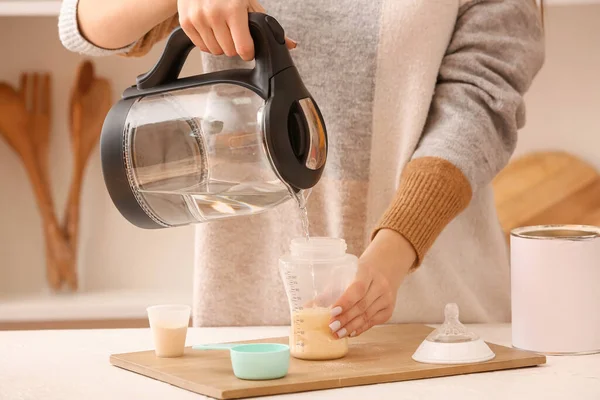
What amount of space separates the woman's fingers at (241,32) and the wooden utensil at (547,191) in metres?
1.22

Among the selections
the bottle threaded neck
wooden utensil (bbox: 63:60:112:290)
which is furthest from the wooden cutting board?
wooden utensil (bbox: 63:60:112:290)

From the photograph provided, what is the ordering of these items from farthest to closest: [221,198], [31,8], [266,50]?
[31,8], [221,198], [266,50]

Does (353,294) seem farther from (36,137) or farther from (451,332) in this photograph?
(36,137)

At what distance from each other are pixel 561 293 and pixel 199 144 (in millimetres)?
435

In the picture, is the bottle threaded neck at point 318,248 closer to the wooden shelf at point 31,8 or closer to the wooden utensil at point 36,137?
the wooden shelf at point 31,8

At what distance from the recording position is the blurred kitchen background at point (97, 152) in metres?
2.07

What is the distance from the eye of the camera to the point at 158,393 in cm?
86

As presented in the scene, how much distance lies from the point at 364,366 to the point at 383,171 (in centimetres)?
44

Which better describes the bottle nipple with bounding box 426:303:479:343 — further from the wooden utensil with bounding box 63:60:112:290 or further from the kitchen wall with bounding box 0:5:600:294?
the wooden utensil with bounding box 63:60:112:290

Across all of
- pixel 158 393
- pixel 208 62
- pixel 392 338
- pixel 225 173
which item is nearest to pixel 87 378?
pixel 158 393

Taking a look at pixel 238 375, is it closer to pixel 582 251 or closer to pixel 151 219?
pixel 151 219

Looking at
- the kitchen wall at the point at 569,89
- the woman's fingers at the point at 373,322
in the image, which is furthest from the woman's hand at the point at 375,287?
the kitchen wall at the point at 569,89

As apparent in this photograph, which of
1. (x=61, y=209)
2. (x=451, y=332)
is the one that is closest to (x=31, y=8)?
(x=61, y=209)

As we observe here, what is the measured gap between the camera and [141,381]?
91 cm
